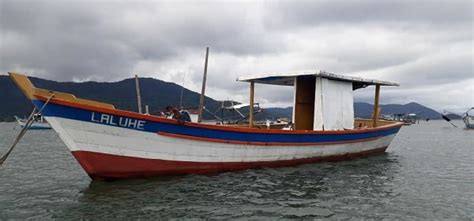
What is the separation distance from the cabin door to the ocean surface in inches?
118

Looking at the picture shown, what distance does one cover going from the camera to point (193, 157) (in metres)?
10.4

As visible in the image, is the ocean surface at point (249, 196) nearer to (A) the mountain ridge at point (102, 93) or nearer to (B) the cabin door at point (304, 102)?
(B) the cabin door at point (304, 102)

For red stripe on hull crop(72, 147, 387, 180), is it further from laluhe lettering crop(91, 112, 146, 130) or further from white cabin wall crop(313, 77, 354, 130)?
white cabin wall crop(313, 77, 354, 130)

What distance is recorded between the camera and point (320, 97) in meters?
13.8

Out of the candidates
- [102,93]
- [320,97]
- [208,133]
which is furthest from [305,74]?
[102,93]

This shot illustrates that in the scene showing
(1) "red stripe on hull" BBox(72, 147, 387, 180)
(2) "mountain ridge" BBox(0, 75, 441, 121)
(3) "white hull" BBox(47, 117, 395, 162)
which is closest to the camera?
(3) "white hull" BBox(47, 117, 395, 162)

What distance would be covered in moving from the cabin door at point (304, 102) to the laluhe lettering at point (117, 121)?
742 centimetres

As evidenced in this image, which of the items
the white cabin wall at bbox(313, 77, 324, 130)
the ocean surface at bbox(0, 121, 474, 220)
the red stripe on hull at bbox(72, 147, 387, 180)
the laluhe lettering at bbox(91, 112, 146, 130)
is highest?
the white cabin wall at bbox(313, 77, 324, 130)

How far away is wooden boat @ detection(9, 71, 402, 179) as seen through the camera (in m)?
8.81

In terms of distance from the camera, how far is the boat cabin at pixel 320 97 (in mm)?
13898

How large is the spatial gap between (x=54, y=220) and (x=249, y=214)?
376 centimetres

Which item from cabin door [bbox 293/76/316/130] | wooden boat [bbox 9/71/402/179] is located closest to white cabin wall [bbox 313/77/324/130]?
wooden boat [bbox 9/71/402/179]

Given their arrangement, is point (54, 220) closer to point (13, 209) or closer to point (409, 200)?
point (13, 209)

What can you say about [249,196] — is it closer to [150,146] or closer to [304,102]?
[150,146]
